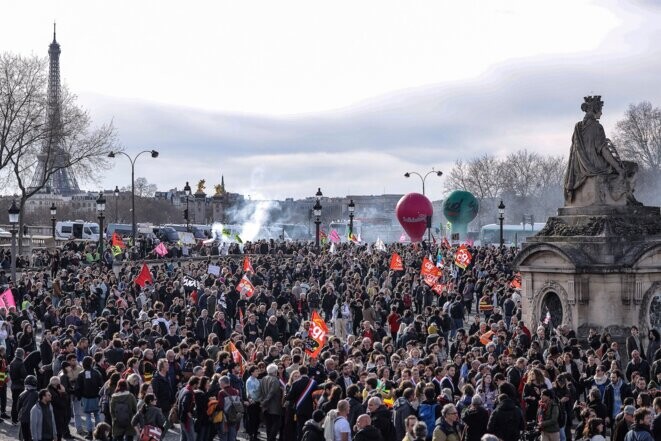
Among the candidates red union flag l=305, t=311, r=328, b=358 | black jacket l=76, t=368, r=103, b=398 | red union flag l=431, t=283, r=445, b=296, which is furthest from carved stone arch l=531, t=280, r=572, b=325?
black jacket l=76, t=368, r=103, b=398

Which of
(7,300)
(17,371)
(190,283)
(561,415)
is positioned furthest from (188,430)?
(190,283)

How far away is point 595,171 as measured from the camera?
83.9 feet

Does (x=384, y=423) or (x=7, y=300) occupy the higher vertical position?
(x=7, y=300)

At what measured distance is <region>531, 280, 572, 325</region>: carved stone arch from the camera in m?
24.8

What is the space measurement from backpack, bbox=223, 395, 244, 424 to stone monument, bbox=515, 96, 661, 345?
11121mm

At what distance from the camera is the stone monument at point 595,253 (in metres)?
24.3

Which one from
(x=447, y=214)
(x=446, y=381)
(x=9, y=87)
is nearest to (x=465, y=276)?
(x=446, y=381)

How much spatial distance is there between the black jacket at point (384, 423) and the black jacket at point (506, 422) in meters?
1.20

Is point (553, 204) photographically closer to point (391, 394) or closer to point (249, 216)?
point (249, 216)

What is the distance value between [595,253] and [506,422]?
12100 mm

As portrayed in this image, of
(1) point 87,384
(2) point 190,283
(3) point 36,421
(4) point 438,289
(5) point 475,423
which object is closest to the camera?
(5) point 475,423

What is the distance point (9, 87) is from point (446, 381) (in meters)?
47.8

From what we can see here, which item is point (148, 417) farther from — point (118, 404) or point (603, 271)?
point (603, 271)

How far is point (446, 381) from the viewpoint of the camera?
16016 mm
